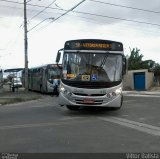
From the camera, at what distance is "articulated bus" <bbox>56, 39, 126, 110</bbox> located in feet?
56.5

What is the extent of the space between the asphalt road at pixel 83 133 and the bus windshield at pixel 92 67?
162 centimetres

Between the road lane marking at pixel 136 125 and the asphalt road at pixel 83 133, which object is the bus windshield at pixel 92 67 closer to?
the asphalt road at pixel 83 133

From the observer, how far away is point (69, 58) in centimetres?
1809

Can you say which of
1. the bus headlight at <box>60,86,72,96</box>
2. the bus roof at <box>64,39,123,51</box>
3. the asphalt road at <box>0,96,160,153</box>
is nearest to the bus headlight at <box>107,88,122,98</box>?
the asphalt road at <box>0,96,160,153</box>

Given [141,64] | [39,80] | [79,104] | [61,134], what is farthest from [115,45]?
[141,64]

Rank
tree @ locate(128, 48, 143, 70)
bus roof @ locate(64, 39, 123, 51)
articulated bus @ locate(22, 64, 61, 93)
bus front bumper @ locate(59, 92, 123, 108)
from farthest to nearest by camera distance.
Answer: tree @ locate(128, 48, 143, 70)
articulated bus @ locate(22, 64, 61, 93)
bus roof @ locate(64, 39, 123, 51)
bus front bumper @ locate(59, 92, 123, 108)

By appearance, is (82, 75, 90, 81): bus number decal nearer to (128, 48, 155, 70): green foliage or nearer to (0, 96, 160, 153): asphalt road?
(0, 96, 160, 153): asphalt road

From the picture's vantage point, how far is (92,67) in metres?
17.8

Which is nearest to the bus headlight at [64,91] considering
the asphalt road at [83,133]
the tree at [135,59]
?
the asphalt road at [83,133]

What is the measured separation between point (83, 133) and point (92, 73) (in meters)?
5.61

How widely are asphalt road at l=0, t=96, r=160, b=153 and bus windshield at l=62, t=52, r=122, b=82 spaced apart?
1.62 m

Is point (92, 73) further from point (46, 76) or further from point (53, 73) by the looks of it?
point (46, 76)

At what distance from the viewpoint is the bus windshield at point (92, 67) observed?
1753 centimetres

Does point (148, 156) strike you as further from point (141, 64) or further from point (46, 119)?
point (141, 64)
